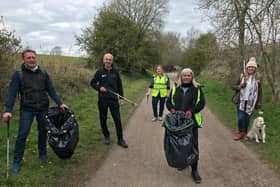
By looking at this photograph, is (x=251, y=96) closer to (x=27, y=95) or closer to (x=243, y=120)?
(x=243, y=120)

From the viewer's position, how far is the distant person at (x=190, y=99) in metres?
5.14

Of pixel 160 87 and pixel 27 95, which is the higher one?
pixel 27 95

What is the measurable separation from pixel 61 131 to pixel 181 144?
6.70 ft

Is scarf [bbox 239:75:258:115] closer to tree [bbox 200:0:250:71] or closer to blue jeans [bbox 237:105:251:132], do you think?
blue jeans [bbox 237:105:251:132]

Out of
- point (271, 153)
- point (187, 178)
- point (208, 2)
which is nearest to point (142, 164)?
point (187, 178)

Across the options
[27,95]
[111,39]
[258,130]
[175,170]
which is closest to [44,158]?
[27,95]

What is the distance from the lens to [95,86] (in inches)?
273

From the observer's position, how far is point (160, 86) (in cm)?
1063

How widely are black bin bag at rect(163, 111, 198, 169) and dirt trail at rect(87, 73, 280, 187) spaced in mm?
397

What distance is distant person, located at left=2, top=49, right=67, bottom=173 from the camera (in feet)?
16.8

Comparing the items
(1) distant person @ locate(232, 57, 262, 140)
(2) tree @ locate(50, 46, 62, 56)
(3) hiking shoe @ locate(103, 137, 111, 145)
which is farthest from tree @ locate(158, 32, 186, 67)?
(3) hiking shoe @ locate(103, 137, 111, 145)

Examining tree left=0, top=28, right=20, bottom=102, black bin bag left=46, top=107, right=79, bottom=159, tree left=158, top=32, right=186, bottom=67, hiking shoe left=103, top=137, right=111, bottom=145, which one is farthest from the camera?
tree left=158, top=32, right=186, bottom=67

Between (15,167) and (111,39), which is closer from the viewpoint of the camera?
(15,167)

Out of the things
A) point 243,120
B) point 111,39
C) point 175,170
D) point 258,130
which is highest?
point 111,39
